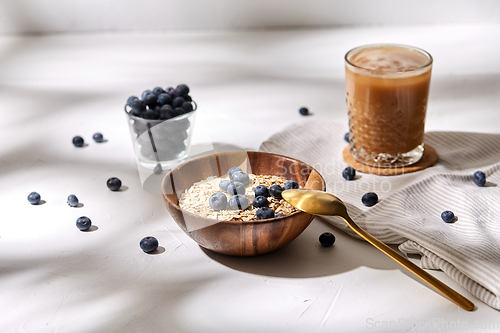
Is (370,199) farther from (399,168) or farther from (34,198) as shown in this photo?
(34,198)

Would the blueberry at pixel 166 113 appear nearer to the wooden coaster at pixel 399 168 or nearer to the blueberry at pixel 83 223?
the blueberry at pixel 83 223

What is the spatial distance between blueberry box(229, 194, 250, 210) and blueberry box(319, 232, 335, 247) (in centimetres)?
19

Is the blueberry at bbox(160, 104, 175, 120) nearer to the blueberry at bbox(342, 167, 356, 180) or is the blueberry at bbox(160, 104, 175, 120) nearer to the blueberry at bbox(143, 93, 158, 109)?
the blueberry at bbox(143, 93, 158, 109)

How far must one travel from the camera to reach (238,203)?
114 cm

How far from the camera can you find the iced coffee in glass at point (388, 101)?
4.62 feet

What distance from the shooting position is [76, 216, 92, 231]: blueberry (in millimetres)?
1274

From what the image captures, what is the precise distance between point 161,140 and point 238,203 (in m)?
0.46

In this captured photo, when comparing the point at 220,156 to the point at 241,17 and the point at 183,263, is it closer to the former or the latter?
the point at 183,263

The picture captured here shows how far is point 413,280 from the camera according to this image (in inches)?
42.9

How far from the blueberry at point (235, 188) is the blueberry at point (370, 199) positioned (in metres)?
0.32

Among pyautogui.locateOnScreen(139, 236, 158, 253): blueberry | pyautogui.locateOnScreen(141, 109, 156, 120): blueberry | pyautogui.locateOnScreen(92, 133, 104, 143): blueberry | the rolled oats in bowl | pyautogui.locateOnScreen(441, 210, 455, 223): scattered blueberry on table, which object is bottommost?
pyautogui.locateOnScreen(441, 210, 455, 223): scattered blueberry on table

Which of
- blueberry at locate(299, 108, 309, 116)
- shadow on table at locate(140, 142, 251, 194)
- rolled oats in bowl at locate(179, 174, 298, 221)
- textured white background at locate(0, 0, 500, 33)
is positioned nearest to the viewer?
rolled oats in bowl at locate(179, 174, 298, 221)

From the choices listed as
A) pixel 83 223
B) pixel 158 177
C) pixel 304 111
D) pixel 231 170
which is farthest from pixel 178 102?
pixel 304 111

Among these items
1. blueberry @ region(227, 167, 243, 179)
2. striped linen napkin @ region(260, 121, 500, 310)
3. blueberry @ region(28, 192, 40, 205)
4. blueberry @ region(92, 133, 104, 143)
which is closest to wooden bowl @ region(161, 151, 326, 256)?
blueberry @ region(227, 167, 243, 179)
